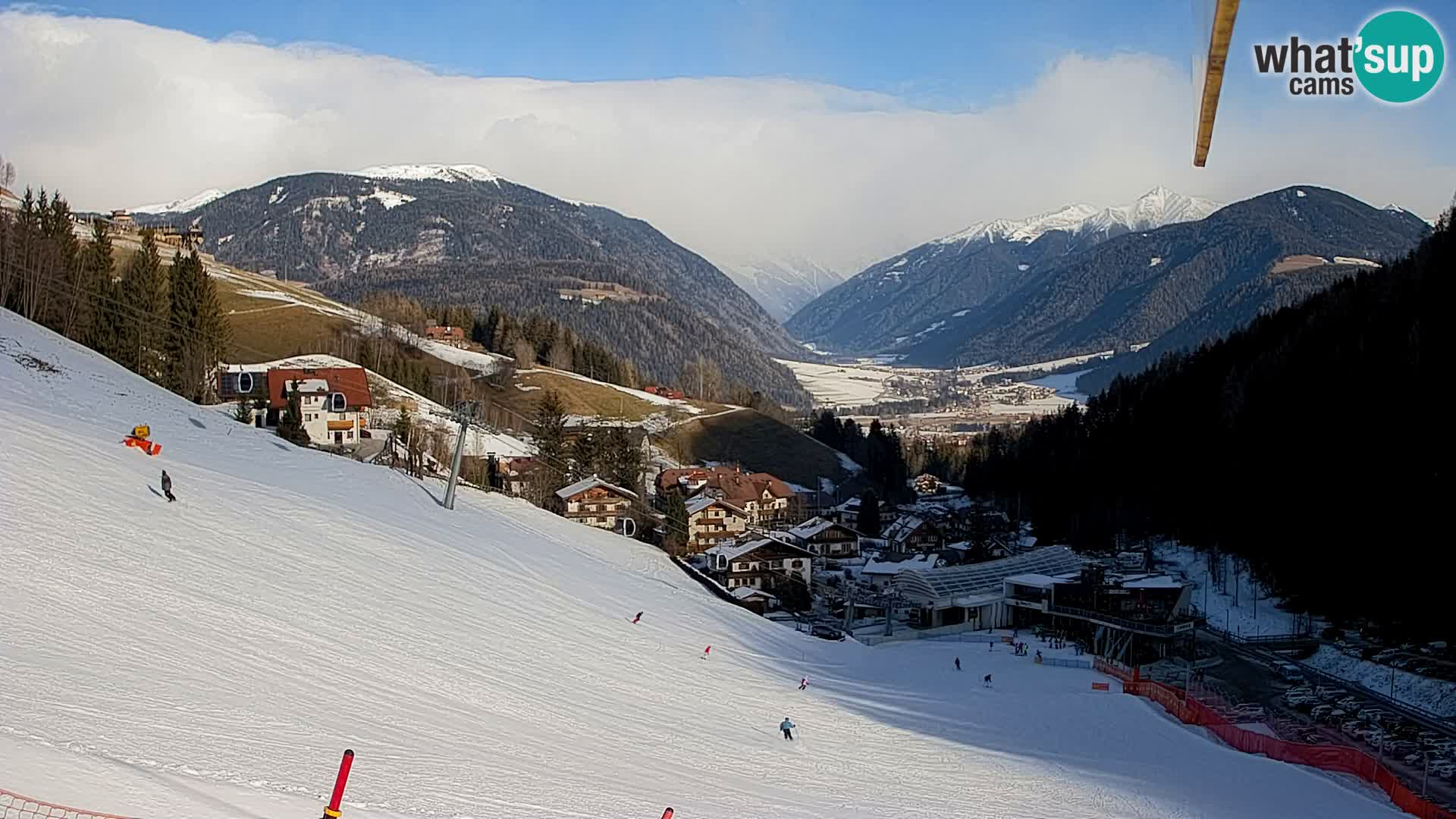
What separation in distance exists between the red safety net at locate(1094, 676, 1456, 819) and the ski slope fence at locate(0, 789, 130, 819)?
21.6 meters

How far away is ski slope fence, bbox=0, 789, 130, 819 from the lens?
23.3 feet

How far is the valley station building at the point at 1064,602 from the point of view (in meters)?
46.0

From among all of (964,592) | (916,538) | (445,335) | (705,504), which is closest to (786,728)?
(964,592)

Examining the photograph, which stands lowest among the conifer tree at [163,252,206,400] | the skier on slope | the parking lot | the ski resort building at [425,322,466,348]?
the parking lot

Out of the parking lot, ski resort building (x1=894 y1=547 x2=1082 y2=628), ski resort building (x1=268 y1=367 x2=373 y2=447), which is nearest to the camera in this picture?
the parking lot

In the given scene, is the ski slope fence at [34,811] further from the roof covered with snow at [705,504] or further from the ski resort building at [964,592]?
the roof covered with snow at [705,504]

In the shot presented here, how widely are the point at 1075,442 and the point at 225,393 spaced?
62.3 metres

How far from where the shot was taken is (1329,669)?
36.8 meters

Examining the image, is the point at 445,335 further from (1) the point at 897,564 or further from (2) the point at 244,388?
(1) the point at 897,564

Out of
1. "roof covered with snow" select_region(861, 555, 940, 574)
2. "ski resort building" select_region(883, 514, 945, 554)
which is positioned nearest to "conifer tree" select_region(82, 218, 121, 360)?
"roof covered with snow" select_region(861, 555, 940, 574)

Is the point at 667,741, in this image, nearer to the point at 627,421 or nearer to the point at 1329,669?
the point at 1329,669

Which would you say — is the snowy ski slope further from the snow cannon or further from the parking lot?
the parking lot

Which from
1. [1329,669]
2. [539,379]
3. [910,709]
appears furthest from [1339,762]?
[539,379]

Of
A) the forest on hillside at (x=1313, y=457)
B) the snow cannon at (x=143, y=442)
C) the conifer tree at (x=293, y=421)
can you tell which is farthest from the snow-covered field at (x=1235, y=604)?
the snow cannon at (x=143, y=442)
